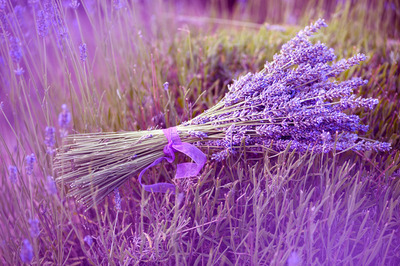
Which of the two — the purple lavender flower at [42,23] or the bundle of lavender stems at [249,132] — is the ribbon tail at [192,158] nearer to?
the bundle of lavender stems at [249,132]

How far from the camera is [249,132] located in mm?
1336

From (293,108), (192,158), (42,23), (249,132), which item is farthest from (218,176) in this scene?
(42,23)

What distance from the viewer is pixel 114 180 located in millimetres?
1243

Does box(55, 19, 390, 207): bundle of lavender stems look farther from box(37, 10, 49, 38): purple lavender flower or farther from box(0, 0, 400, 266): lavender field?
box(37, 10, 49, 38): purple lavender flower

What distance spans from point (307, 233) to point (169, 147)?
0.61 meters

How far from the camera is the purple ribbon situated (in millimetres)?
1238

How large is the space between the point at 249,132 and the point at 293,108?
0.74 ft

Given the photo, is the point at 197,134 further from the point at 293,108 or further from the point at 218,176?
the point at 293,108

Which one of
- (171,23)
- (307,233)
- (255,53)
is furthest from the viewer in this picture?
(171,23)

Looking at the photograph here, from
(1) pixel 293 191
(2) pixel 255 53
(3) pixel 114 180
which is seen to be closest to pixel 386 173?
(1) pixel 293 191

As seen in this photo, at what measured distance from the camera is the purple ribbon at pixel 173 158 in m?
1.24

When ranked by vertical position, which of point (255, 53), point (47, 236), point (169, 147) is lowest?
point (47, 236)

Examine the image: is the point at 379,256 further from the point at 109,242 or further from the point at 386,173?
the point at 109,242

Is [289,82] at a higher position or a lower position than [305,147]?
higher
